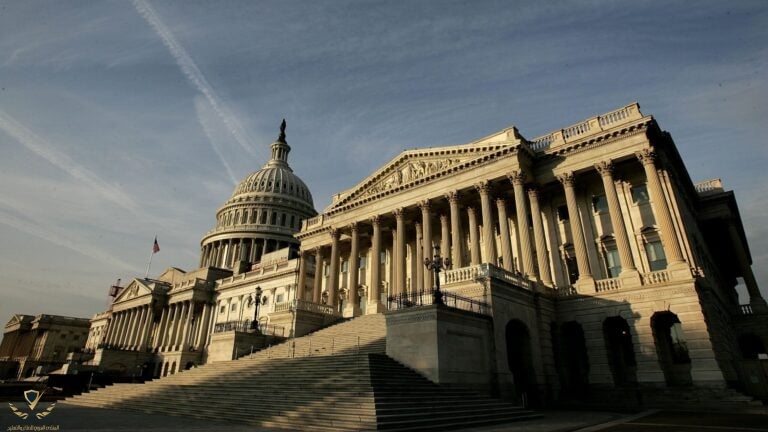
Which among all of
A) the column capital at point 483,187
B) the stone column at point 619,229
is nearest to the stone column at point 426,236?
the column capital at point 483,187

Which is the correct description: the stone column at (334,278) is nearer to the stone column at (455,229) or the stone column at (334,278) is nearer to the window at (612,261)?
the stone column at (455,229)

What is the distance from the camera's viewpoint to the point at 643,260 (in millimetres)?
29406

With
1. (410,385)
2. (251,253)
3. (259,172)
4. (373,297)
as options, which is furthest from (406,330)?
(259,172)

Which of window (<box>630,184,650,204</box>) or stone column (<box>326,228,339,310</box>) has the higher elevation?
window (<box>630,184,650,204</box>)

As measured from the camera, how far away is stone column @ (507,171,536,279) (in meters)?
29.9

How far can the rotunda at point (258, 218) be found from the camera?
100062 millimetres

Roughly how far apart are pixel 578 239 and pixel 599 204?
516 centimetres

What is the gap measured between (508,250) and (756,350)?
102ft

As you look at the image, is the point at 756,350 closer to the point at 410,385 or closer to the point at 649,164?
the point at 649,164

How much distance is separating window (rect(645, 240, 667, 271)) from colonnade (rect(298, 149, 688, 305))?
173cm

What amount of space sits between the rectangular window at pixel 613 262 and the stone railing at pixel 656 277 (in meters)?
4.13

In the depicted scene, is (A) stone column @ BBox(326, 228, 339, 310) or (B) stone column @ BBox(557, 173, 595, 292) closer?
(B) stone column @ BBox(557, 173, 595, 292)

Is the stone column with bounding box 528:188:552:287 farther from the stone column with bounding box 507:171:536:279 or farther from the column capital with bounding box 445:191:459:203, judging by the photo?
the column capital with bounding box 445:191:459:203

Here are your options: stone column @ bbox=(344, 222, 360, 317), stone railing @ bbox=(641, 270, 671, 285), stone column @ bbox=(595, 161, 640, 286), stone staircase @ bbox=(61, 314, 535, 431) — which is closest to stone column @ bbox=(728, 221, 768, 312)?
stone column @ bbox=(595, 161, 640, 286)
